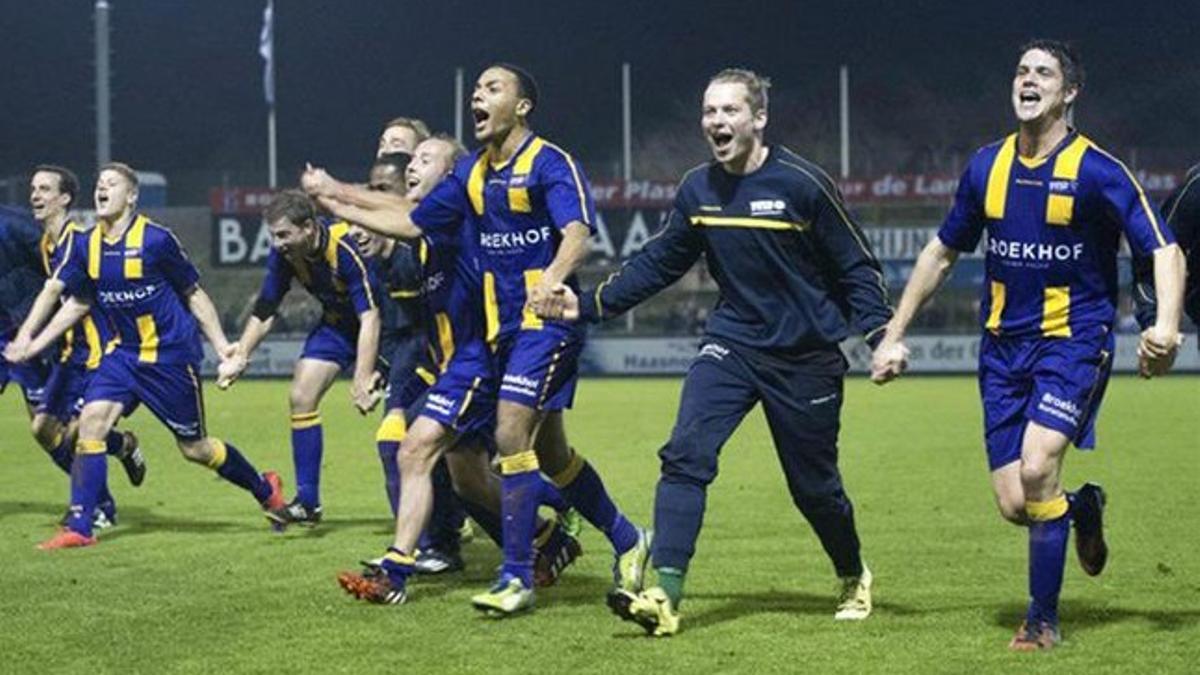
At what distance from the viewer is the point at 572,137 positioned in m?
76.4

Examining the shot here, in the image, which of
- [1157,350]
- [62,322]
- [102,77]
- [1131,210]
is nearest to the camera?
[1157,350]

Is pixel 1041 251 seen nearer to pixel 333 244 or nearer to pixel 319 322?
pixel 333 244

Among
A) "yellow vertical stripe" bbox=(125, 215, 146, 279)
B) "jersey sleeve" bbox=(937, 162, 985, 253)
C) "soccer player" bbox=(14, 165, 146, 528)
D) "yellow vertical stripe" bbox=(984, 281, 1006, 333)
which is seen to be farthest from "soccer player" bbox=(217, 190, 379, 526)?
"yellow vertical stripe" bbox=(984, 281, 1006, 333)

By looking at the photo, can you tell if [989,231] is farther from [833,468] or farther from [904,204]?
[904,204]

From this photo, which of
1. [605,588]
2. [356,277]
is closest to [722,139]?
[605,588]

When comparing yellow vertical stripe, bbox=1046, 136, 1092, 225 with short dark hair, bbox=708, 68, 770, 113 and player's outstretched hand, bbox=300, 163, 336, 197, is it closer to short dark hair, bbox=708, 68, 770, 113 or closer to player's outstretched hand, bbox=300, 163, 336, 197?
short dark hair, bbox=708, 68, 770, 113

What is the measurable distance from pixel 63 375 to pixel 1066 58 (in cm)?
831

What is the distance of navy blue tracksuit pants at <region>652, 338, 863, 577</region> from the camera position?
8.64 m

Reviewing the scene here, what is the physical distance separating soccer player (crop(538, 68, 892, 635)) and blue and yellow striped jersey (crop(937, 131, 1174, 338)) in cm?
61

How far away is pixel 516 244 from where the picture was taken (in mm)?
9539

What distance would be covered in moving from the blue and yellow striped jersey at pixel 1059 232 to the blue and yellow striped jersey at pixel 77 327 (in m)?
6.43

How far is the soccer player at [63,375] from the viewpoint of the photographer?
14.0 m

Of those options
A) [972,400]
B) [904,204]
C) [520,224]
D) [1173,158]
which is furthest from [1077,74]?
[1173,158]

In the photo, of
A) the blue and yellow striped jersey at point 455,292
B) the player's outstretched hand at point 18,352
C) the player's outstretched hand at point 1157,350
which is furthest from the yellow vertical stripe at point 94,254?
the player's outstretched hand at point 1157,350
